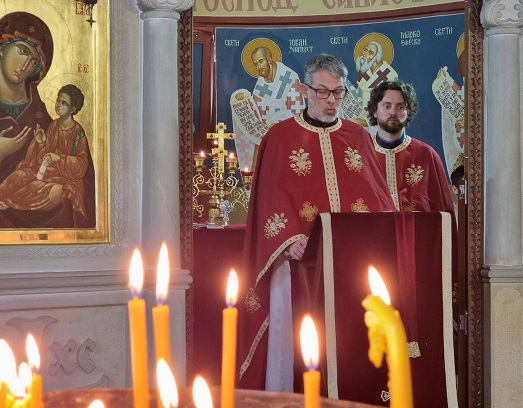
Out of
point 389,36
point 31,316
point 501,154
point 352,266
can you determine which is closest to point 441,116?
point 389,36

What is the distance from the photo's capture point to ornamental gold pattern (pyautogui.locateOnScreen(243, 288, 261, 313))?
481cm

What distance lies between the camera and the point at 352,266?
398 centimetres

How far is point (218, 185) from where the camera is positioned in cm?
749

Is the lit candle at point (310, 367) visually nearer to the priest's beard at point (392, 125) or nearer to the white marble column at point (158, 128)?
the white marble column at point (158, 128)

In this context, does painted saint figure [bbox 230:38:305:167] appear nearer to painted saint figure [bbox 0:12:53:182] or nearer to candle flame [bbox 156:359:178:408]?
painted saint figure [bbox 0:12:53:182]

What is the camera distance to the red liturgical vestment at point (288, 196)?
465cm

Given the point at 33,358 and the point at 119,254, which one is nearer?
the point at 33,358

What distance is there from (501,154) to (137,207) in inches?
84.2

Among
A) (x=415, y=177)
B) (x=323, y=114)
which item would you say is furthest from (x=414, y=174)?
(x=323, y=114)

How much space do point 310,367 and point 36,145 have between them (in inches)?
147

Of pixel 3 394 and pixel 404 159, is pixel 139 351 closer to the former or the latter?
pixel 3 394

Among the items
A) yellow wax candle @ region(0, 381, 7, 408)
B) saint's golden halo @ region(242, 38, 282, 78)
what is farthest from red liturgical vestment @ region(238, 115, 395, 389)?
saint's golden halo @ region(242, 38, 282, 78)

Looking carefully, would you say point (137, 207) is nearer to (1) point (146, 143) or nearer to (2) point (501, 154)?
(1) point (146, 143)

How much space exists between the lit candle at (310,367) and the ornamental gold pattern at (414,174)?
18.8 feet
